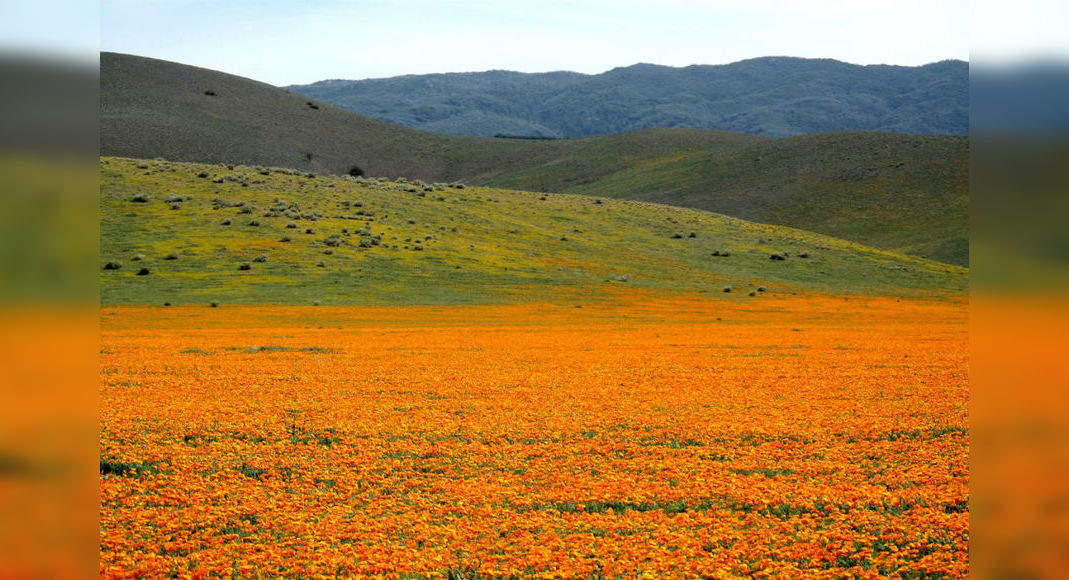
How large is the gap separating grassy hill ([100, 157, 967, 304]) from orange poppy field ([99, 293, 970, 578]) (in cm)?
2658

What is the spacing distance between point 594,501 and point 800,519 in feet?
9.86

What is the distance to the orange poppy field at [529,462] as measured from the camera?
35.1 ft

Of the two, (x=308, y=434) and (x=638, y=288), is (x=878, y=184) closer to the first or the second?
(x=638, y=288)

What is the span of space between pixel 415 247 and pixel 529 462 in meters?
58.7

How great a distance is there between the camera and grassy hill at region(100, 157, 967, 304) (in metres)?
60.2

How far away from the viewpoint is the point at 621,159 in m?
185

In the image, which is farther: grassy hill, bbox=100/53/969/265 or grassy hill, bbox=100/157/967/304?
grassy hill, bbox=100/53/969/265

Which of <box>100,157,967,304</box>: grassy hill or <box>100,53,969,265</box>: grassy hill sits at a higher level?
<box>100,53,969,265</box>: grassy hill
